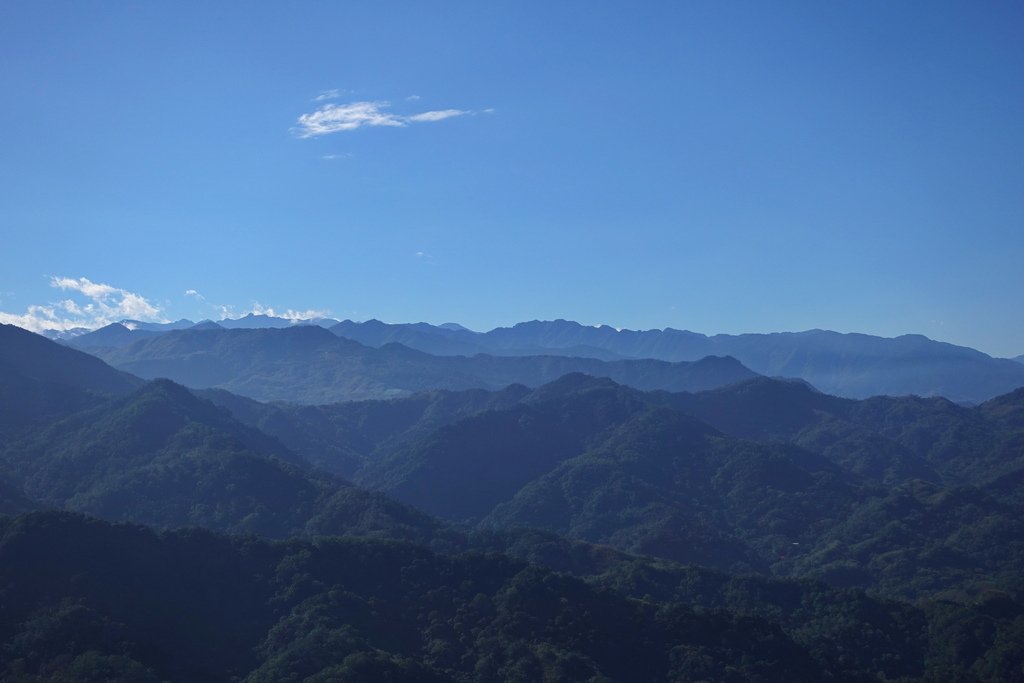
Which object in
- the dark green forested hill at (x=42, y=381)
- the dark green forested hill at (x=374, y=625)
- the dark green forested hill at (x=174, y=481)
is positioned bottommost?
the dark green forested hill at (x=374, y=625)

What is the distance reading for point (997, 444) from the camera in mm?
190125

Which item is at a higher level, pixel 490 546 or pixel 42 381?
pixel 42 381

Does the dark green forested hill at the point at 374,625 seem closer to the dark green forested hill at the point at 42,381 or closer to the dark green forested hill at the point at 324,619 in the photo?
the dark green forested hill at the point at 324,619

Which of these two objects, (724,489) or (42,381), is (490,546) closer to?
(724,489)

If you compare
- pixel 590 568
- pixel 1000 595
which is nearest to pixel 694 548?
pixel 590 568

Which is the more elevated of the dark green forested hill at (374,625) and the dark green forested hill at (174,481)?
the dark green forested hill at (174,481)

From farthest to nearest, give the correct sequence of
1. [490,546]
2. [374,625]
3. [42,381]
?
[42,381], [490,546], [374,625]

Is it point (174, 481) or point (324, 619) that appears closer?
point (324, 619)

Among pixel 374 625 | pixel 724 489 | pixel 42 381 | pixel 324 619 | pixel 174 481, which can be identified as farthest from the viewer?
pixel 42 381

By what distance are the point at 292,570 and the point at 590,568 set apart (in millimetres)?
35903

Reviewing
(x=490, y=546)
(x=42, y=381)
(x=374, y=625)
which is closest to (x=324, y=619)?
(x=374, y=625)

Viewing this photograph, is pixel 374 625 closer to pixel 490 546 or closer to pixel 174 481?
pixel 490 546

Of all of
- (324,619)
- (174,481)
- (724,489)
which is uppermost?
(174,481)

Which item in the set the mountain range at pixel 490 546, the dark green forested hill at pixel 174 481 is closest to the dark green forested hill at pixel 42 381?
the mountain range at pixel 490 546
